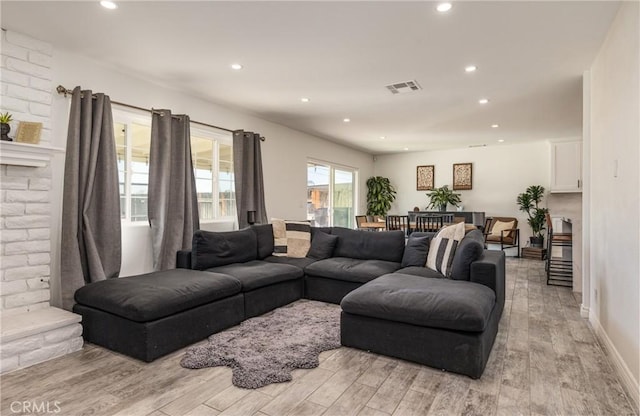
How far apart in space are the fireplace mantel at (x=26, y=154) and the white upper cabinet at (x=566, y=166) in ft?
26.5

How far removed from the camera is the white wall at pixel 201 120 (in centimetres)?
326

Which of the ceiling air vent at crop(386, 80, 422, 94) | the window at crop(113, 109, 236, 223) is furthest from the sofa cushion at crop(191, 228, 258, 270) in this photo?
the ceiling air vent at crop(386, 80, 422, 94)

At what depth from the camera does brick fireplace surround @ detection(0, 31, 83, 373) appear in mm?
2648

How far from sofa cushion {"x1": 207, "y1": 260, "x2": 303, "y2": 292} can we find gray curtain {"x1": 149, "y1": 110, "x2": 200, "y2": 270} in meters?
0.67

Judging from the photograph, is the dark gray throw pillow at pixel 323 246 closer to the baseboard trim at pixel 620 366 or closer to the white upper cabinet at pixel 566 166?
the baseboard trim at pixel 620 366

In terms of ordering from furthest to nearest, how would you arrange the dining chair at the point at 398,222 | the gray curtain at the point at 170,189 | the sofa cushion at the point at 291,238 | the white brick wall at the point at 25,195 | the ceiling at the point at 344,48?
the dining chair at the point at 398,222 → the sofa cushion at the point at 291,238 → the gray curtain at the point at 170,189 → the white brick wall at the point at 25,195 → the ceiling at the point at 344,48

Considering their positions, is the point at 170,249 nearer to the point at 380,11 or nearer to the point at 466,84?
the point at 380,11

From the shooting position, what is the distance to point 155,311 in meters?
2.54

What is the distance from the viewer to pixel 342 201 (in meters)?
8.36

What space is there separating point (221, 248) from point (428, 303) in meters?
2.37

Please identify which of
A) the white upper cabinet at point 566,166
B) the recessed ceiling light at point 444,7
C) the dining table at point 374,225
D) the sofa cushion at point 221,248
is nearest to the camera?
the recessed ceiling light at point 444,7

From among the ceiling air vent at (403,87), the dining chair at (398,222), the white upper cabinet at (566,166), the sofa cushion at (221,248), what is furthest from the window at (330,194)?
the white upper cabinet at (566,166)

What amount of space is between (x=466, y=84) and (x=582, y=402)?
3.23m

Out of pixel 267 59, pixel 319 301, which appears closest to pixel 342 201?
pixel 319 301
